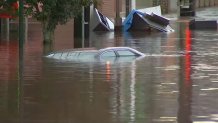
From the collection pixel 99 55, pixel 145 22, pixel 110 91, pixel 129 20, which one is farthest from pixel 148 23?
pixel 110 91

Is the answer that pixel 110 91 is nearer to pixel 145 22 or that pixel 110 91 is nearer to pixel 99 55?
pixel 99 55

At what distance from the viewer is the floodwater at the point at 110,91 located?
9.66m

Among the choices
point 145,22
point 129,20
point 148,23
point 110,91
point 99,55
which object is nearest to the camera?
point 110,91

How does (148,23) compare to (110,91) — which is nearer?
(110,91)

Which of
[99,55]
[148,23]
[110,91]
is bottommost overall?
[110,91]

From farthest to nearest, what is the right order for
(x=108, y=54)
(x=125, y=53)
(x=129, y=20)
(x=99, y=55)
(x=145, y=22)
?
(x=129, y=20) → (x=145, y=22) → (x=125, y=53) → (x=108, y=54) → (x=99, y=55)

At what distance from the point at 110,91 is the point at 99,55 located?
7792 mm

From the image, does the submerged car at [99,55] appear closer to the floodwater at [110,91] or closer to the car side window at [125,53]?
the car side window at [125,53]

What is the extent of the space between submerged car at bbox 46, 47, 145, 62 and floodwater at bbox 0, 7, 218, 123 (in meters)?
0.61

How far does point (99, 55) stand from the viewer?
20125 mm

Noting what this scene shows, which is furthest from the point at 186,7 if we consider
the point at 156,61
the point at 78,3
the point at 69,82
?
→ the point at 69,82

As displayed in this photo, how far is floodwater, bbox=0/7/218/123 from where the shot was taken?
31.7 feet

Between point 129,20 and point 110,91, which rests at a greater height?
point 129,20

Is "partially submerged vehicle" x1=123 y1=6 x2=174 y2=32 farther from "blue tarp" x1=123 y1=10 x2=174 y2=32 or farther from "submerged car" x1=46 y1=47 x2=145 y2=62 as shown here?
"submerged car" x1=46 y1=47 x2=145 y2=62
